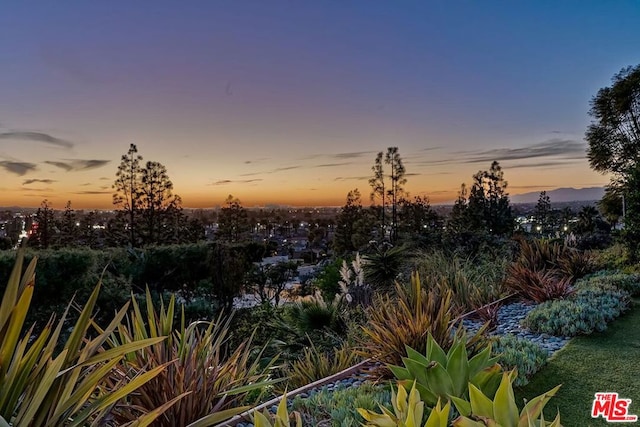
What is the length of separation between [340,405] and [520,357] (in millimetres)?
1935

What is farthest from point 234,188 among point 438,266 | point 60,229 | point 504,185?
point 438,266

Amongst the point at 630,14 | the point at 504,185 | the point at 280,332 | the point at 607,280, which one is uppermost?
the point at 630,14

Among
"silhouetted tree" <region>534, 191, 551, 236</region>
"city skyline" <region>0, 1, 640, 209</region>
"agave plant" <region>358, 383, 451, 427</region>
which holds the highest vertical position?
"city skyline" <region>0, 1, 640, 209</region>

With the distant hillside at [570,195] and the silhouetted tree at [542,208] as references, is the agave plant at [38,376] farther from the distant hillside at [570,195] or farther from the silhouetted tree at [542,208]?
the silhouetted tree at [542,208]

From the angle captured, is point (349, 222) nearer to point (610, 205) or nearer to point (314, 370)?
point (610, 205)

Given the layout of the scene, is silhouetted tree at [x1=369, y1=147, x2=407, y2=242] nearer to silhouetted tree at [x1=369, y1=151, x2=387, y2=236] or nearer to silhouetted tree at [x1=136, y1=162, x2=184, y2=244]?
silhouetted tree at [x1=369, y1=151, x2=387, y2=236]

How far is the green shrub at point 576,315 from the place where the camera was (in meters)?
5.23

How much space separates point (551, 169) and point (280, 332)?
24.8 m

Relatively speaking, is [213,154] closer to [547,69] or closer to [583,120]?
[547,69]

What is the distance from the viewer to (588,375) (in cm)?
402

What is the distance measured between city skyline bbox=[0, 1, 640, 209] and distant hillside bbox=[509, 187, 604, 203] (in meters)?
15.1

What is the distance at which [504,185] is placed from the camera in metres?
40.4

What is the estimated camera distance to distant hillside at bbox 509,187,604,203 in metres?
30.9

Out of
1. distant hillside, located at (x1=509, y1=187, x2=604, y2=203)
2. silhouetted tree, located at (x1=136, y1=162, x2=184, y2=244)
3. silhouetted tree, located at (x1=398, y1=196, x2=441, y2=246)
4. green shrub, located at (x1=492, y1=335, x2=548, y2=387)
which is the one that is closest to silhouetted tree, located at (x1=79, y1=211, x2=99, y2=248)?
silhouetted tree, located at (x1=136, y1=162, x2=184, y2=244)
